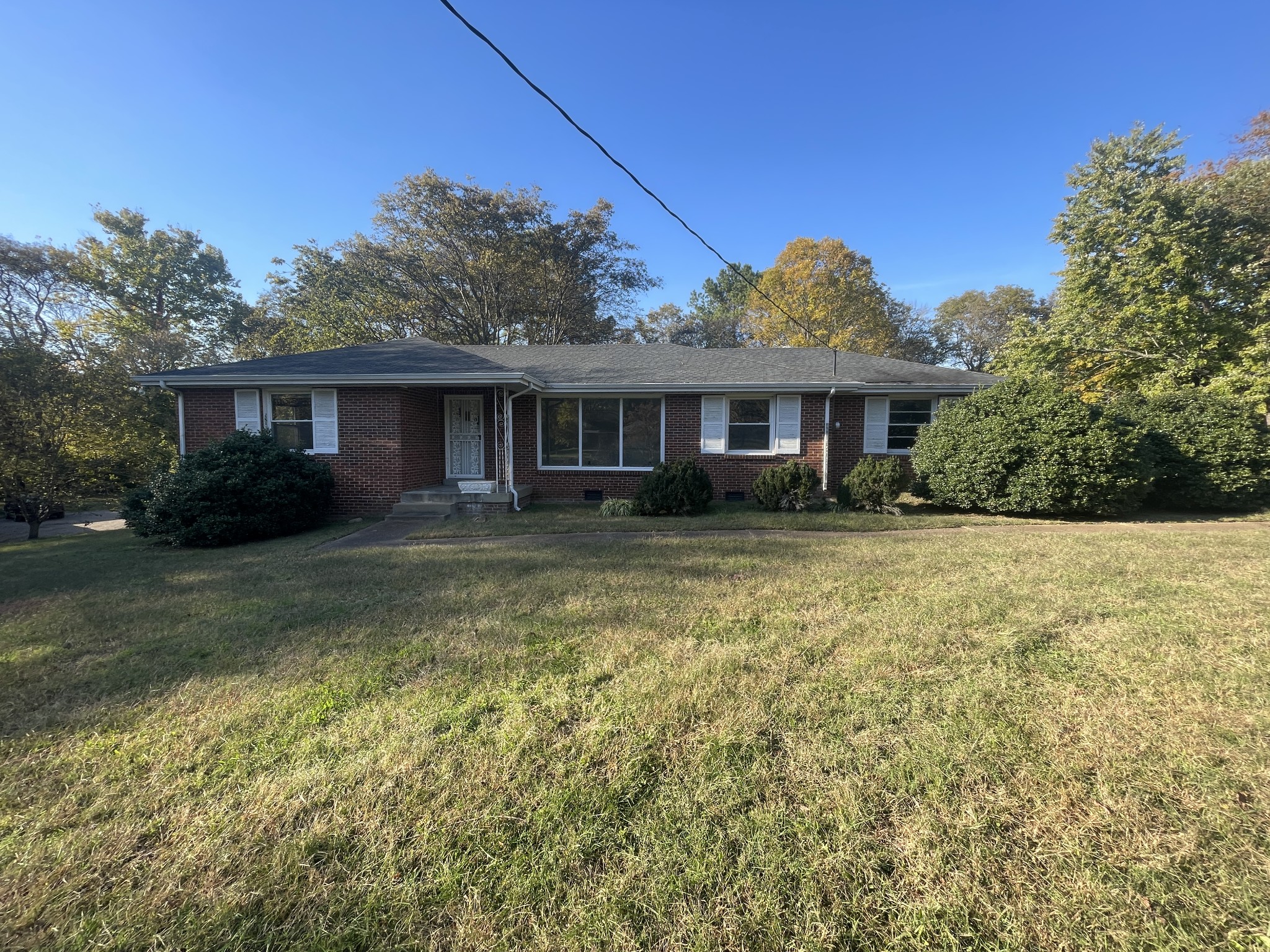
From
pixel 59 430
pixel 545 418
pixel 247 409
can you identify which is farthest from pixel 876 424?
pixel 59 430

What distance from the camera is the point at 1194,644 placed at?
10.4 ft

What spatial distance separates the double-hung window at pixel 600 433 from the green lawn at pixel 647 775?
22.7ft

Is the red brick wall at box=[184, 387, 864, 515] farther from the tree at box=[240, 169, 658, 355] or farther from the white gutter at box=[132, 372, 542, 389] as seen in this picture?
the tree at box=[240, 169, 658, 355]

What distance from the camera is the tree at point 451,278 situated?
21156 millimetres

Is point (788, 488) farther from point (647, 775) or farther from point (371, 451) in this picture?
point (371, 451)

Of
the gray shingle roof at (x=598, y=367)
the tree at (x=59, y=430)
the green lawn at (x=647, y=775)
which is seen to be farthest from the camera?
the tree at (x=59, y=430)

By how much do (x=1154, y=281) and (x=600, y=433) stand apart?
1601 centimetres

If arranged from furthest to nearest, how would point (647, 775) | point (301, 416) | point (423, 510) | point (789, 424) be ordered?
1. point (789, 424)
2. point (301, 416)
3. point (423, 510)
4. point (647, 775)

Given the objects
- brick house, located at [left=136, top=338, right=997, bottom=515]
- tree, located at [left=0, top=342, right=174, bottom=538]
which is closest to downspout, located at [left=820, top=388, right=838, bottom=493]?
brick house, located at [left=136, top=338, right=997, bottom=515]

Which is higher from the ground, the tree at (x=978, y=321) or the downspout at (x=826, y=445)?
the tree at (x=978, y=321)

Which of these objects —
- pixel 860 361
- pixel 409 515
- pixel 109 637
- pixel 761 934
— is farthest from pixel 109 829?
pixel 860 361

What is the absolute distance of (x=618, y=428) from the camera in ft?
36.0

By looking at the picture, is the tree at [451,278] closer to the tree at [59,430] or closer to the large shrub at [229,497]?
the tree at [59,430]

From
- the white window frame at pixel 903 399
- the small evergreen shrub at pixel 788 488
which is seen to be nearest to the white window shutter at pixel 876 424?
the white window frame at pixel 903 399
